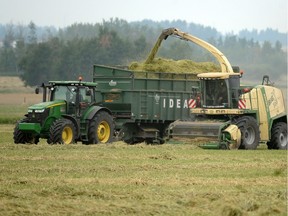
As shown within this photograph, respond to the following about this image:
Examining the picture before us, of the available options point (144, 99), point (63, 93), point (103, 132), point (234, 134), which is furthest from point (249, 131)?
point (63, 93)

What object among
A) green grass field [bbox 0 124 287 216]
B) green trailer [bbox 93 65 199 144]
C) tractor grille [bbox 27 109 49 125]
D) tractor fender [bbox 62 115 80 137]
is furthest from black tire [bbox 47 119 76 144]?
green trailer [bbox 93 65 199 144]

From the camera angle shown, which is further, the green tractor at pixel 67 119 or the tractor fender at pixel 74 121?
the tractor fender at pixel 74 121

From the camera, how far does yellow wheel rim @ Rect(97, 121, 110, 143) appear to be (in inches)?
957

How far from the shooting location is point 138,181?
14312 millimetres

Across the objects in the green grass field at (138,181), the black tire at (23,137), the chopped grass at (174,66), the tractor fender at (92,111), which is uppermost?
the chopped grass at (174,66)

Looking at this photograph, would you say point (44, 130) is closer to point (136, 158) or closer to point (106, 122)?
point (106, 122)

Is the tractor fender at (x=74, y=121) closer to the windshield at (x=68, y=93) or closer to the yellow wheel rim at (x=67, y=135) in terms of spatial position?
the yellow wheel rim at (x=67, y=135)

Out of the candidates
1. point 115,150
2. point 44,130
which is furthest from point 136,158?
point 44,130

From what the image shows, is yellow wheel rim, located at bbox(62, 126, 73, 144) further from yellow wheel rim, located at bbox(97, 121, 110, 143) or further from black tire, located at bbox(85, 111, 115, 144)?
yellow wheel rim, located at bbox(97, 121, 110, 143)

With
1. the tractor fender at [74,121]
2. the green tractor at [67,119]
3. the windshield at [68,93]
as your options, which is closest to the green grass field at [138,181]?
the green tractor at [67,119]

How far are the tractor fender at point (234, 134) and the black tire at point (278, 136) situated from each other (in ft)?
7.13

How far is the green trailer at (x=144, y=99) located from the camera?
25656mm

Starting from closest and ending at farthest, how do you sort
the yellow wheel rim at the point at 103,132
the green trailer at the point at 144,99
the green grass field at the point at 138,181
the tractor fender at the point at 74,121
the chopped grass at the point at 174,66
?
the green grass field at the point at 138,181 < the tractor fender at the point at 74,121 < the yellow wheel rim at the point at 103,132 < the green trailer at the point at 144,99 < the chopped grass at the point at 174,66

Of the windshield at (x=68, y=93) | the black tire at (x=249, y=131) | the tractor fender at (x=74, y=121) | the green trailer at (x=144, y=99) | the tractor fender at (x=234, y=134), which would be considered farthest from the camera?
the green trailer at (x=144, y=99)
